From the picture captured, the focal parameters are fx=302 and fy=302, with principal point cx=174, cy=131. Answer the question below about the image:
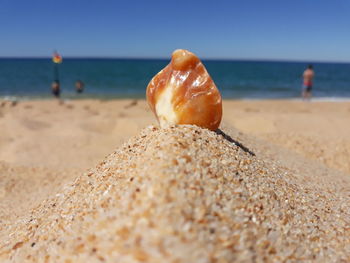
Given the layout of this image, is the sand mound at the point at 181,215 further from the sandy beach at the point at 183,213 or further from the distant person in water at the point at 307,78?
the distant person in water at the point at 307,78

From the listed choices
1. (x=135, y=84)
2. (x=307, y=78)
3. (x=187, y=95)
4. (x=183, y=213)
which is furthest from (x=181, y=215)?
(x=135, y=84)

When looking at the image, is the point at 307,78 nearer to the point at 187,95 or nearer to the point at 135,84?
the point at 187,95

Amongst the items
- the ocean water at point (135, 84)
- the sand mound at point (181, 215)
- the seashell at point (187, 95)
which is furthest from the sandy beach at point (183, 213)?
the ocean water at point (135, 84)

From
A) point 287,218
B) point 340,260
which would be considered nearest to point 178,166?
point 287,218

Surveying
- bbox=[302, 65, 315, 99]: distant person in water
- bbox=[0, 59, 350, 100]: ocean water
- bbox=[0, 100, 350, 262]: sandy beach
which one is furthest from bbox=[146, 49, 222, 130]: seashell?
bbox=[0, 59, 350, 100]: ocean water

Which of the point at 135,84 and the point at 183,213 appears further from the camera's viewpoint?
the point at 135,84

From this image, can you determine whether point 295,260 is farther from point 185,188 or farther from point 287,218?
point 185,188
